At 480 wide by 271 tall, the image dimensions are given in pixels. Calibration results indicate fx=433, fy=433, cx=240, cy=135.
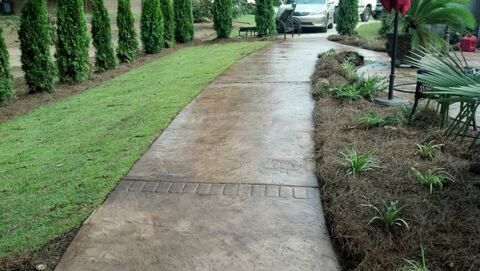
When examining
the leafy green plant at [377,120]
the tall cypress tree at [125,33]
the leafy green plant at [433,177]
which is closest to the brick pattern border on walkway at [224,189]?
the leafy green plant at [433,177]

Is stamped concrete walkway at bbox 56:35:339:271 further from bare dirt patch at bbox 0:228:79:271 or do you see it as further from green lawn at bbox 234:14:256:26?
green lawn at bbox 234:14:256:26

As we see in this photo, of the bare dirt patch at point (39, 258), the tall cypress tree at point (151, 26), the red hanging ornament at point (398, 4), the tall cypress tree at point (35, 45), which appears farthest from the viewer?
the tall cypress tree at point (151, 26)

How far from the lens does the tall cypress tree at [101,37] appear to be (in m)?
8.94

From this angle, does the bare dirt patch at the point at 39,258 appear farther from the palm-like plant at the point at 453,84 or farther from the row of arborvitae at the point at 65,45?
the row of arborvitae at the point at 65,45

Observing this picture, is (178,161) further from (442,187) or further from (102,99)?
(102,99)

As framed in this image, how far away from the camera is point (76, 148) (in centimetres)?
459

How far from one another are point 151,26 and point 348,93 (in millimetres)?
7501

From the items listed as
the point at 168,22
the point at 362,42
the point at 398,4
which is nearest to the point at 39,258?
the point at 398,4

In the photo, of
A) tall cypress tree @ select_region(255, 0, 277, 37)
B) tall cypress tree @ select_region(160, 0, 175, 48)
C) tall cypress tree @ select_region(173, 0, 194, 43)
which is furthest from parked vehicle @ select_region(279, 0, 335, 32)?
tall cypress tree @ select_region(160, 0, 175, 48)

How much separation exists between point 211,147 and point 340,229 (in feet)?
6.35

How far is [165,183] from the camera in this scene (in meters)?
3.60

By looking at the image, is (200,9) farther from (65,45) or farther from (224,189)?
(224,189)

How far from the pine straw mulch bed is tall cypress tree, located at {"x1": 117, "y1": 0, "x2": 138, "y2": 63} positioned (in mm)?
6930

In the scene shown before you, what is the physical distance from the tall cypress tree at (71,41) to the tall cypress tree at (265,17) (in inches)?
285
